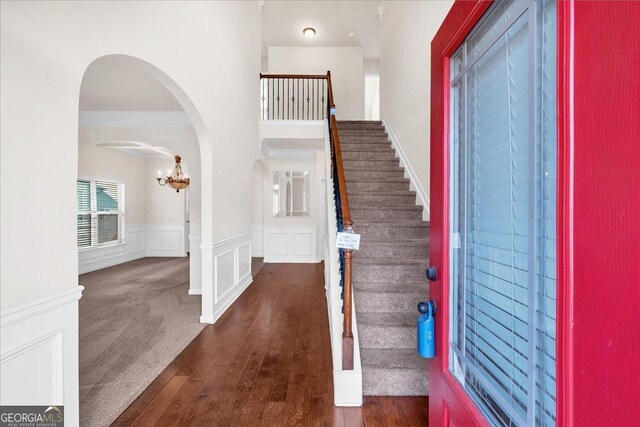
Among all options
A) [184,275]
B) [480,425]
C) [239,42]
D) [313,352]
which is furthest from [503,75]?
[184,275]

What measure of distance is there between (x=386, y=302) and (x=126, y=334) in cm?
268

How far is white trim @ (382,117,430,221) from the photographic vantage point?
320 cm

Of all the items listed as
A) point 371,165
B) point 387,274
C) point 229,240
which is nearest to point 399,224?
point 387,274

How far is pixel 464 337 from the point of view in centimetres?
108

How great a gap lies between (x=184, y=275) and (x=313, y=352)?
3971mm

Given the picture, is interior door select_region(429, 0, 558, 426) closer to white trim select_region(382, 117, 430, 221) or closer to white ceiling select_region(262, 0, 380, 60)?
white trim select_region(382, 117, 430, 221)

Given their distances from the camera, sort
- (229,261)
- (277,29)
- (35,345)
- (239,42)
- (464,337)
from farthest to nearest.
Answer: (277,29), (239,42), (229,261), (35,345), (464,337)

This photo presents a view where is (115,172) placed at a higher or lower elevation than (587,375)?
higher

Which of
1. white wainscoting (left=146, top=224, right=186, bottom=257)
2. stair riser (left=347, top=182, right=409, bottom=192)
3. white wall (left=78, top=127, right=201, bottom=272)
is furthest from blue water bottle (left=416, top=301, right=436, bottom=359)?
white wainscoting (left=146, top=224, right=186, bottom=257)

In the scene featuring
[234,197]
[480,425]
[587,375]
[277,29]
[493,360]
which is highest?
[277,29]

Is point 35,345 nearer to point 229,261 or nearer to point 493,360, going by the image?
point 493,360

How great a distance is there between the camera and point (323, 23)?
21.0 feet

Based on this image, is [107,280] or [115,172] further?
[115,172]

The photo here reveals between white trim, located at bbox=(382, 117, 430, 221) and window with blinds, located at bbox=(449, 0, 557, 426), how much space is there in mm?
2152
